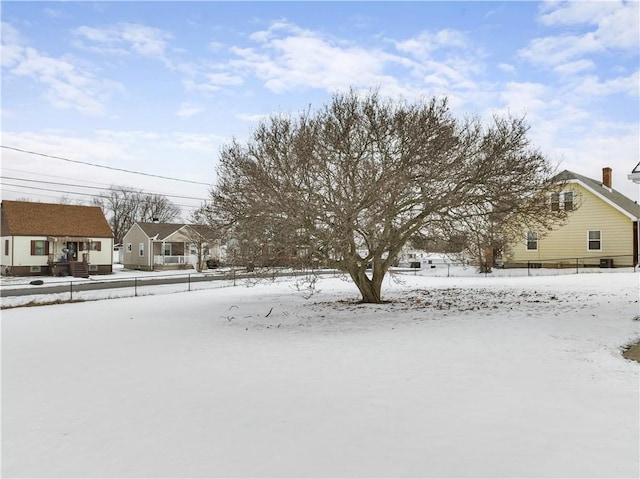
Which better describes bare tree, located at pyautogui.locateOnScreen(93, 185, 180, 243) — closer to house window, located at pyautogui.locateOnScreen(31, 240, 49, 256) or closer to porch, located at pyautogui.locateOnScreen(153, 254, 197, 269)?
porch, located at pyautogui.locateOnScreen(153, 254, 197, 269)

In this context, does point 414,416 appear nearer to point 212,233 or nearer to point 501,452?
point 501,452

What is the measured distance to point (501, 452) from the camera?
3961 millimetres

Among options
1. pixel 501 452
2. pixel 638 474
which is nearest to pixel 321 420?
pixel 501 452

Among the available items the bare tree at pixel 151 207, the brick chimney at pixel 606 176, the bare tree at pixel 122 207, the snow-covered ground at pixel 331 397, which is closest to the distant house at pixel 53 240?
the snow-covered ground at pixel 331 397

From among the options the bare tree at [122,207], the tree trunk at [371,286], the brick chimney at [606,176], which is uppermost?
the bare tree at [122,207]

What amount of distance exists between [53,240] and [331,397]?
36.5 metres

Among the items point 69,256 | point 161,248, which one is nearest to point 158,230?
point 161,248

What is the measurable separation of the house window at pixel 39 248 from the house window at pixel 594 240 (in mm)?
39993

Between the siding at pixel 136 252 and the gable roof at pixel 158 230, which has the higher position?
the gable roof at pixel 158 230

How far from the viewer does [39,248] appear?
33750 millimetres

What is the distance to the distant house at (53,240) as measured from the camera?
32.8 metres

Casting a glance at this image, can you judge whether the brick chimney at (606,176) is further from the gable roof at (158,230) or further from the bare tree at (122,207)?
the bare tree at (122,207)

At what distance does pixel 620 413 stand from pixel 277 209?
7.99m

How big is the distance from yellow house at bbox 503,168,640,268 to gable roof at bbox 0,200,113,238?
3411cm
